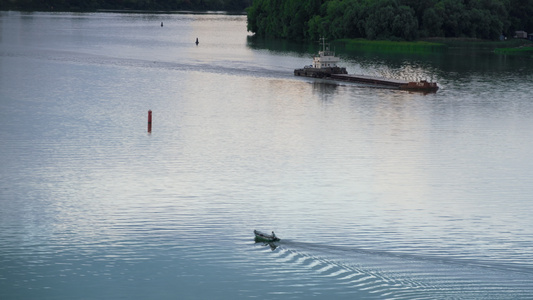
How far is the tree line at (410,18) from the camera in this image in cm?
16400

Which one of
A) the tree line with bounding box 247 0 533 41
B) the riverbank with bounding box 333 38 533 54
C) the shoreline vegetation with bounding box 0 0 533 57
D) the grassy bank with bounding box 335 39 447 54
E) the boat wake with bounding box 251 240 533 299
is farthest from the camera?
the tree line with bounding box 247 0 533 41

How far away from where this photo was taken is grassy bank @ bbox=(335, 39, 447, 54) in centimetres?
15712

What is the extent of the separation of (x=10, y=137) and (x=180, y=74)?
5182 centimetres

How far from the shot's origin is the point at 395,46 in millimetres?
160125

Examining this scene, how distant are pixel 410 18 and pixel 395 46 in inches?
274

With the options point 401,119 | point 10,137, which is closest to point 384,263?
point 10,137

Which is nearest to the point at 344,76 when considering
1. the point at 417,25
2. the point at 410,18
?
the point at 410,18

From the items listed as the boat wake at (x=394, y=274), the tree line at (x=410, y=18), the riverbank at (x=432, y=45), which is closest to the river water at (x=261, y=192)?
the boat wake at (x=394, y=274)

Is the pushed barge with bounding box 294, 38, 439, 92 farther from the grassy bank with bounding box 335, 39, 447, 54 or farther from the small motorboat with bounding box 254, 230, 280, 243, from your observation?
the small motorboat with bounding box 254, 230, 280, 243

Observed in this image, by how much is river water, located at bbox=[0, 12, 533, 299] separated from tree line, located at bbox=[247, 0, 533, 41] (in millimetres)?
72416

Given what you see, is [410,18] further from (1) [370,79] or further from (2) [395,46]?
(1) [370,79]

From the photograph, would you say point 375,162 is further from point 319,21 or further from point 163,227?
point 319,21

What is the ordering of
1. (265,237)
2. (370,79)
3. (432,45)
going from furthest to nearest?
(432,45)
(370,79)
(265,237)

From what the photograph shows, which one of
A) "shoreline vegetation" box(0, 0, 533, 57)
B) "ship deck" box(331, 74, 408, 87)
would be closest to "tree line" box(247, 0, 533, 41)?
"shoreline vegetation" box(0, 0, 533, 57)
